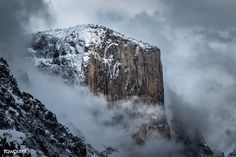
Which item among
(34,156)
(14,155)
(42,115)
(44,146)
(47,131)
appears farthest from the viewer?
(42,115)

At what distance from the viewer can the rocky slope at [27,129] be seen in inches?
5399

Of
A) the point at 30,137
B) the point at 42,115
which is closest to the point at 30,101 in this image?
the point at 42,115

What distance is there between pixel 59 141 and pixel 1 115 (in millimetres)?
43201

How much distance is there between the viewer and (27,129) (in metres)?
155

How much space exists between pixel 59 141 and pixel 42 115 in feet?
Answer: 40.3

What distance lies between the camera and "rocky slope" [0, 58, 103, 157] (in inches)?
5399

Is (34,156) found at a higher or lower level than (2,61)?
lower

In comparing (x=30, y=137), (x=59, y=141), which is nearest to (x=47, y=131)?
(x=59, y=141)

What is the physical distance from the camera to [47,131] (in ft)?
590

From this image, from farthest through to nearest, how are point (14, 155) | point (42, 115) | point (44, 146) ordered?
point (42, 115), point (44, 146), point (14, 155)

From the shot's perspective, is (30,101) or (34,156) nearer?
(34,156)

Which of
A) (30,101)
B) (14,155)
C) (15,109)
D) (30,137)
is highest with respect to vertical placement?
(30,101)

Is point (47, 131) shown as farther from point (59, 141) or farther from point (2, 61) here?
point (2, 61)

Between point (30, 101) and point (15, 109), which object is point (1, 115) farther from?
point (30, 101)
